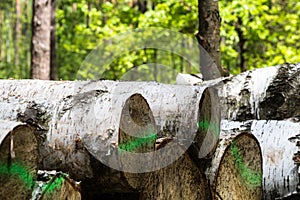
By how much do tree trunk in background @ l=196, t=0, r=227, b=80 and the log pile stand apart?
1.67m

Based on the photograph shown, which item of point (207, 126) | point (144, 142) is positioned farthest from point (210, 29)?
point (144, 142)

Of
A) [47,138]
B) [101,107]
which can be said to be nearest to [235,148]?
[101,107]

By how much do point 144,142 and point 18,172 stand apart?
31.0 inches

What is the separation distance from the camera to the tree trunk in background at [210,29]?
476 cm

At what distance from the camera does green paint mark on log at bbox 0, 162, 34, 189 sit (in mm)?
1829

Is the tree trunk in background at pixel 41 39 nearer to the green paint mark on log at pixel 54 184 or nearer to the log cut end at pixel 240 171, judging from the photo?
the log cut end at pixel 240 171

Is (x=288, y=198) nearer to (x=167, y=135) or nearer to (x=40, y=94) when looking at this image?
(x=167, y=135)

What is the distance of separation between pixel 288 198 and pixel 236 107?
90 cm

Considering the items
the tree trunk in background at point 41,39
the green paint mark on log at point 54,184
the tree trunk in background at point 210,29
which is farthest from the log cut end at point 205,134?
the tree trunk in background at point 41,39

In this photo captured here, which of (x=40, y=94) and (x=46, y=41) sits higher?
(x=46, y=41)

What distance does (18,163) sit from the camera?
1904 millimetres

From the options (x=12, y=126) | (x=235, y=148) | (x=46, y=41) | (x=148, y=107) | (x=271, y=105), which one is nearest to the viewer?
(x=12, y=126)

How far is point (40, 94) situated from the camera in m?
3.14

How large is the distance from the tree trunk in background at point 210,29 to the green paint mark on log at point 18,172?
3028mm
